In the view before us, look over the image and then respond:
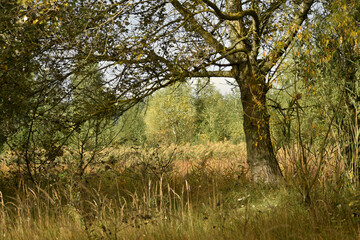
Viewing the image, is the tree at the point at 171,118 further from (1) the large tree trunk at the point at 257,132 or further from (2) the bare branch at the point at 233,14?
(2) the bare branch at the point at 233,14

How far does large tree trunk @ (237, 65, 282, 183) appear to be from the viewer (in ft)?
20.4

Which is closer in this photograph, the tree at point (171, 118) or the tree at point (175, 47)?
the tree at point (175, 47)

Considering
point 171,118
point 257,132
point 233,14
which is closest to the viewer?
point 233,14

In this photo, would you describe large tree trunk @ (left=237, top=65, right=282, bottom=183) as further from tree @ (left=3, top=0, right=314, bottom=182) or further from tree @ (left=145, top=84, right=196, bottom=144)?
tree @ (left=145, top=84, right=196, bottom=144)

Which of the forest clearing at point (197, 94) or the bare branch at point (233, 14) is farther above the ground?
the bare branch at point (233, 14)

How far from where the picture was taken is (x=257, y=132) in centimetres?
636

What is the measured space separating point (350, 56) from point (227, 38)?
2437 mm

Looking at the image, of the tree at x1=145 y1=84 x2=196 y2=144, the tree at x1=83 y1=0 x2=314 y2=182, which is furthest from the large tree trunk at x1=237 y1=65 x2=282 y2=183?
the tree at x1=145 y1=84 x2=196 y2=144

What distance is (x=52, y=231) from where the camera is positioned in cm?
398

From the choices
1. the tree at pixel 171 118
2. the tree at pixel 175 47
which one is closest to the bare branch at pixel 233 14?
the tree at pixel 175 47

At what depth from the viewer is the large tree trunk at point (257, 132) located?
6.21 meters

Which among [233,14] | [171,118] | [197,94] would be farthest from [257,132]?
[171,118]

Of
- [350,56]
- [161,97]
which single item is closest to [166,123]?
[161,97]

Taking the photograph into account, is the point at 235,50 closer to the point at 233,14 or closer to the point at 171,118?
the point at 233,14
